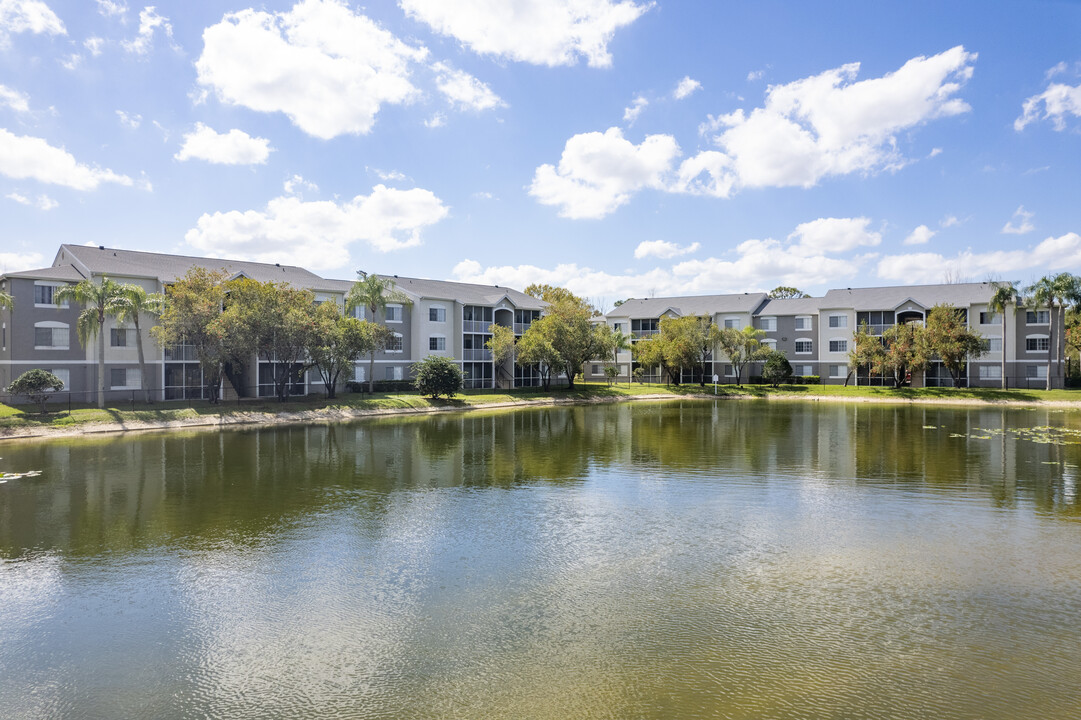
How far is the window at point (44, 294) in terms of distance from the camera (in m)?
41.9

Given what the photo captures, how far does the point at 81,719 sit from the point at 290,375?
46.2 metres

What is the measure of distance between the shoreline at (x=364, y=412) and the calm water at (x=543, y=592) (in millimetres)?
15683

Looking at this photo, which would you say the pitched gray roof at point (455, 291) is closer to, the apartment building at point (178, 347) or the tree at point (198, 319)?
the apartment building at point (178, 347)

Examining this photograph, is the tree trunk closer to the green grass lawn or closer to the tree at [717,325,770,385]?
the green grass lawn

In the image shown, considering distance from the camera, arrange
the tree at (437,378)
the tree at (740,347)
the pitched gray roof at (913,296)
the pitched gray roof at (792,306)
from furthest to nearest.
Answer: the pitched gray roof at (792,306)
the tree at (740,347)
the pitched gray roof at (913,296)
the tree at (437,378)

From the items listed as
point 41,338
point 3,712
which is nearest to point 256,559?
point 3,712

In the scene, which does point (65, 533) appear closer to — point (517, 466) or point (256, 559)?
point (256, 559)

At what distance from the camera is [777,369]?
231 feet

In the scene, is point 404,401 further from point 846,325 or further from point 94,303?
point 846,325

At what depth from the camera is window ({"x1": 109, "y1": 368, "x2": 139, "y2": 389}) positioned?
44688 mm

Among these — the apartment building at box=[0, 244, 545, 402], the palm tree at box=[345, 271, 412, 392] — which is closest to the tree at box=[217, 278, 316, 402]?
the apartment building at box=[0, 244, 545, 402]

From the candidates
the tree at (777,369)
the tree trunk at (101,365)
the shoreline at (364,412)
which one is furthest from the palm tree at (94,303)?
the tree at (777,369)

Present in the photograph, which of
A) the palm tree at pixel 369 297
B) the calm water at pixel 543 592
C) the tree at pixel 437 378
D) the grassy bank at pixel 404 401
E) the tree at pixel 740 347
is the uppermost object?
the palm tree at pixel 369 297

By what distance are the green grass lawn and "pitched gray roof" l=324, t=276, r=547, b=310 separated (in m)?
9.50
